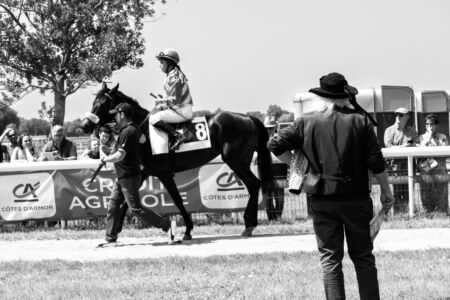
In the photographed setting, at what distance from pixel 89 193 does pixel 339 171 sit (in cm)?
773

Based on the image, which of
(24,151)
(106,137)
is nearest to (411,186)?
(106,137)

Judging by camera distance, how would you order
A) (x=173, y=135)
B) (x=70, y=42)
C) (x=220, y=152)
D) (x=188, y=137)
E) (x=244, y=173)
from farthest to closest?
(x=70, y=42)
(x=220, y=152)
(x=244, y=173)
(x=188, y=137)
(x=173, y=135)

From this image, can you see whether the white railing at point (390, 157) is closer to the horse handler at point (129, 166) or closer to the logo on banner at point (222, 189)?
the logo on banner at point (222, 189)

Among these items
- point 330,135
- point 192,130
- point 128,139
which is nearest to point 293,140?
point 330,135

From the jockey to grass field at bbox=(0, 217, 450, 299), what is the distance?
2740 millimetres

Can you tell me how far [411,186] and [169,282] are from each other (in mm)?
6179

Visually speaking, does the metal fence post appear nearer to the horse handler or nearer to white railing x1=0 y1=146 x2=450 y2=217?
white railing x1=0 y1=146 x2=450 y2=217

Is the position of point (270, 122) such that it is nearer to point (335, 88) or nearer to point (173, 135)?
point (173, 135)

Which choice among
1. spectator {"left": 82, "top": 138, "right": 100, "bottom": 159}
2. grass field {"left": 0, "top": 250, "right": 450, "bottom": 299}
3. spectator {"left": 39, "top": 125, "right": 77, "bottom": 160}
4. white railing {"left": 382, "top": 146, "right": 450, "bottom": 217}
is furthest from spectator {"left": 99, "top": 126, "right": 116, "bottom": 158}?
white railing {"left": 382, "top": 146, "right": 450, "bottom": 217}

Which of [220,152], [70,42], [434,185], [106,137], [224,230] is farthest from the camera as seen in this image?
[70,42]

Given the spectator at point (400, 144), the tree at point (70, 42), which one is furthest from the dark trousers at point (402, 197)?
the tree at point (70, 42)

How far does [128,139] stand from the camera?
1000 centimetres

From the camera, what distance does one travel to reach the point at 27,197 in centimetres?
1276

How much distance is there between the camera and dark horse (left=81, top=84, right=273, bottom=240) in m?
10.9
